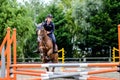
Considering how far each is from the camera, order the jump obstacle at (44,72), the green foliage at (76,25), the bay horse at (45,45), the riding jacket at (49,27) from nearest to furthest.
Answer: the jump obstacle at (44,72) < the riding jacket at (49,27) < the bay horse at (45,45) < the green foliage at (76,25)

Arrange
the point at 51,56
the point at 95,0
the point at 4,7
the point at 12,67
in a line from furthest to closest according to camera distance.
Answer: the point at 95,0 → the point at 4,7 → the point at 51,56 → the point at 12,67

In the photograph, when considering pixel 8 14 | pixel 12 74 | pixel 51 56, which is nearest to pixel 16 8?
pixel 8 14

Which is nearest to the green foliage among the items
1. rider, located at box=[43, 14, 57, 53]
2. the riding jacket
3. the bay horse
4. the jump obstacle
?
the bay horse

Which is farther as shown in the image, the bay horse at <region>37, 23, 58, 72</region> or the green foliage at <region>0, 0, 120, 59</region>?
the green foliage at <region>0, 0, 120, 59</region>

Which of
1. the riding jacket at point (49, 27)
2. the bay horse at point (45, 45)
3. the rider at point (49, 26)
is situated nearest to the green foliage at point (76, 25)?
the bay horse at point (45, 45)

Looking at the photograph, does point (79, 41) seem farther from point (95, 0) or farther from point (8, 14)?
point (8, 14)

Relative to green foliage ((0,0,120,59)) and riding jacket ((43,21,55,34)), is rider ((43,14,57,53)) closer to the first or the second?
riding jacket ((43,21,55,34))

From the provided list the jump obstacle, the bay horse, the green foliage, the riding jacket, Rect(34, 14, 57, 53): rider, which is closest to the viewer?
the jump obstacle

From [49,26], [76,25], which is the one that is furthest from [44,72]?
[76,25]

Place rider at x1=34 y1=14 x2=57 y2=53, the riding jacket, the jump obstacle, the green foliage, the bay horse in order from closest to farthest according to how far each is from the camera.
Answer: the jump obstacle → rider at x1=34 y1=14 x2=57 y2=53 → the riding jacket → the bay horse → the green foliage

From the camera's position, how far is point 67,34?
130 feet

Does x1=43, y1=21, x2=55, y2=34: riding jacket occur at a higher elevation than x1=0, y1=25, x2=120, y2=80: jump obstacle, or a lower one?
higher

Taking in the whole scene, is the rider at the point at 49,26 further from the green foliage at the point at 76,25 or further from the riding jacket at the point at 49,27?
the green foliage at the point at 76,25

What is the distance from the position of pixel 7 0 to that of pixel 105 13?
30.8ft
